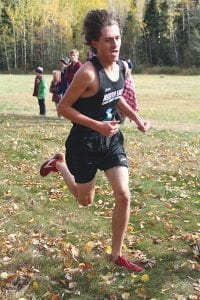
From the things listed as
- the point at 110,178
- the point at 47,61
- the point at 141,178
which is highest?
the point at 110,178

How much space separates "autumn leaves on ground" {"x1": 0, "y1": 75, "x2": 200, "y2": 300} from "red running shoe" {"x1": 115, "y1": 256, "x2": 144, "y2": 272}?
0.05 m

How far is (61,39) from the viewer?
88.2 m

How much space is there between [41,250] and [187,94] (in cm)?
3375

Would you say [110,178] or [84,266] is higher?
[110,178]

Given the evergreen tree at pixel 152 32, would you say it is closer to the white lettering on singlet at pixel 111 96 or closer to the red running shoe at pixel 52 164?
the red running shoe at pixel 52 164

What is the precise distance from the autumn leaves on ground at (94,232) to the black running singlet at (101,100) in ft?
4.61

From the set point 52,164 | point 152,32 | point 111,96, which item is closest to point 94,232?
point 52,164

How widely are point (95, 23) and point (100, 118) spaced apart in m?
0.87

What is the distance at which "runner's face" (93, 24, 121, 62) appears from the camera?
4.70 meters

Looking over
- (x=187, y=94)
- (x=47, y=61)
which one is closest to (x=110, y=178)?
(x=187, y=94)

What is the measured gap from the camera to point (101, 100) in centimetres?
477

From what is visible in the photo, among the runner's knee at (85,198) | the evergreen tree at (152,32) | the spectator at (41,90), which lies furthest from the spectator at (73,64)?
the evergreen tree at (152,32)

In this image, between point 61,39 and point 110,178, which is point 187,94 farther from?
point 61,39

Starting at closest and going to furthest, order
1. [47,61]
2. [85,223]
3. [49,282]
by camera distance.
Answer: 1. [49,282]
2. [85,223]
3. [47,61]
